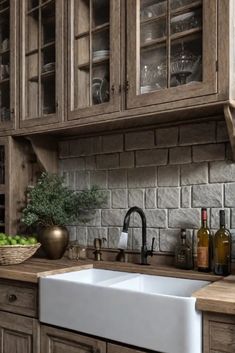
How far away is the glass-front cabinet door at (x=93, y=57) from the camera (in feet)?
5.93

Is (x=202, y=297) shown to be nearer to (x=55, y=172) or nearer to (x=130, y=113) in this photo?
(x=130, y=113)

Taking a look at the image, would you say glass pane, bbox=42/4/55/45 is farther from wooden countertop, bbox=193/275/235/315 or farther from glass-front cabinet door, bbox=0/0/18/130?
wooden countertop, bbox=193/275/235/315

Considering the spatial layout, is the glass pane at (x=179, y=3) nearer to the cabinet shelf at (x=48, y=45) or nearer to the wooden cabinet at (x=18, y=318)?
the cabinet shelf at (x=48, y=45)

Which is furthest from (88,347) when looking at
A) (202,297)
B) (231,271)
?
(231,271)

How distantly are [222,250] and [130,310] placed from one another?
533mm

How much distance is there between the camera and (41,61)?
2205 mm

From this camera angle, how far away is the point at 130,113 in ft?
5.74

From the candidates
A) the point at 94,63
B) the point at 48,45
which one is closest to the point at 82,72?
→ the point at 94,63

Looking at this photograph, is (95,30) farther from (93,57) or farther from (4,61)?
(4,61)

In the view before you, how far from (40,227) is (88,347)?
918mm

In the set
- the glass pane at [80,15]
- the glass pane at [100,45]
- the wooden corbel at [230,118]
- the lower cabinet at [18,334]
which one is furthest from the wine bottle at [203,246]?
the glass pane at [80,15]

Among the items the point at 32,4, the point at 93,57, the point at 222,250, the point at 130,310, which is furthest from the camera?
the point at 32,4

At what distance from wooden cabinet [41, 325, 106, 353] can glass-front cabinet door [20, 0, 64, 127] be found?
1.03 m

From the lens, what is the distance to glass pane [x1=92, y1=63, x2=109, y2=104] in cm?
188
